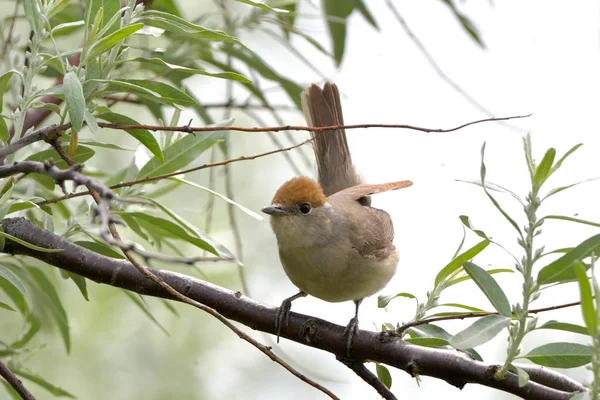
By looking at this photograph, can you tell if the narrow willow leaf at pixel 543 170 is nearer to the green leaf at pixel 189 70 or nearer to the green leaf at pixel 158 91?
the green leaf at pixel 189 70

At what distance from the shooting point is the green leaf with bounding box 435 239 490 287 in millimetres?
2412

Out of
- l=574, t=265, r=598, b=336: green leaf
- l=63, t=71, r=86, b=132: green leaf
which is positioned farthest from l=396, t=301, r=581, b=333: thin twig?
l=63, t=71, r=86, b=132: green leaf

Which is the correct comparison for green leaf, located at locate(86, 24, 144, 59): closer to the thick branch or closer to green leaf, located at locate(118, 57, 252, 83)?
green leaf, located at locate(118, 57, 252, 83)

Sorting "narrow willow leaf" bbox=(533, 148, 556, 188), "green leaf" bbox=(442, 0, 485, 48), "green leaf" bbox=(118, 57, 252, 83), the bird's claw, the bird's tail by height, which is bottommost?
the bird's claw

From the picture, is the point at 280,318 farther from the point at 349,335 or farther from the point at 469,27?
the point at 469,27

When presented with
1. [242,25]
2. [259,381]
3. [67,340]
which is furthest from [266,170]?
[67,340]

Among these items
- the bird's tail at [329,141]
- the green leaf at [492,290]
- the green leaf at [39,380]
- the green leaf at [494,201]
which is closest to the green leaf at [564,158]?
the green leaf at [494,201]

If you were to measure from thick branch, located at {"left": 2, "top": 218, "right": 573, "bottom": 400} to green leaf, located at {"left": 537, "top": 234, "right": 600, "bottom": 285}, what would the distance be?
29cm

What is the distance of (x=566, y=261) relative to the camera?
1.91 meters

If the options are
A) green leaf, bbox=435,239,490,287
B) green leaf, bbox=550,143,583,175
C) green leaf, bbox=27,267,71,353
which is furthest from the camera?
green leaf, bbox=27,267,71,353

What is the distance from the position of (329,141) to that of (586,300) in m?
3.29

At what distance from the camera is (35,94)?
90.5 inches

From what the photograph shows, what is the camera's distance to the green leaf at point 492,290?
2021 mm

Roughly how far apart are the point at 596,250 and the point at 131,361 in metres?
4.30
